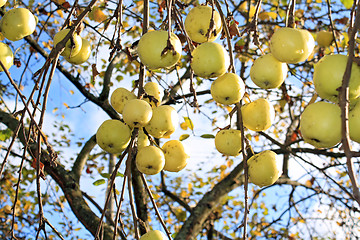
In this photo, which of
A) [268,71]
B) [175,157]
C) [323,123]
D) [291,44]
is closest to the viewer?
[323,123]

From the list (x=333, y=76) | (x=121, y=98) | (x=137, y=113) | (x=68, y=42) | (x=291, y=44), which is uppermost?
(x=68, y=42)

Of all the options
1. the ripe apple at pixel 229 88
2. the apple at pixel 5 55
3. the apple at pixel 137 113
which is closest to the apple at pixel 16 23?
the apple at pixel 5 55

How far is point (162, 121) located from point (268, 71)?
1.41ft

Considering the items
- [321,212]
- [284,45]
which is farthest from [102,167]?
[284,45]

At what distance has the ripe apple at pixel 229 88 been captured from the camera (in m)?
1.20

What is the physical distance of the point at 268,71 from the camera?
1227mm

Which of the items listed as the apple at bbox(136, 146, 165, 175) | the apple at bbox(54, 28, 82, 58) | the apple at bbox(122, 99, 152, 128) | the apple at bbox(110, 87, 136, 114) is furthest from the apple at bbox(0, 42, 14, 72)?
the apple at bbox(136, 146, 165, 175)

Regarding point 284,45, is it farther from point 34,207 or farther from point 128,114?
point 34,207

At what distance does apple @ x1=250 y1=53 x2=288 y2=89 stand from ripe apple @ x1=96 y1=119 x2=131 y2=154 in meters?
0.53

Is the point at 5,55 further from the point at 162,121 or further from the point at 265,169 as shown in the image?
the point at 265,169

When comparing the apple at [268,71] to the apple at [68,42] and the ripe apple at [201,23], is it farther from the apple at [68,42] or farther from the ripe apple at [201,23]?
the apple at [68,42]

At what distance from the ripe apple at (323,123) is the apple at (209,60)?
353 millimetres

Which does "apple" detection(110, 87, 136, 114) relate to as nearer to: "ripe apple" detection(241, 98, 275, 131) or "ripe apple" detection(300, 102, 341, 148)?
"ripe apple" detection(241, 98, 275, 131)

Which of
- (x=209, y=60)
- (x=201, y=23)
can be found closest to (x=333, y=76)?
(x=209, y=60)
